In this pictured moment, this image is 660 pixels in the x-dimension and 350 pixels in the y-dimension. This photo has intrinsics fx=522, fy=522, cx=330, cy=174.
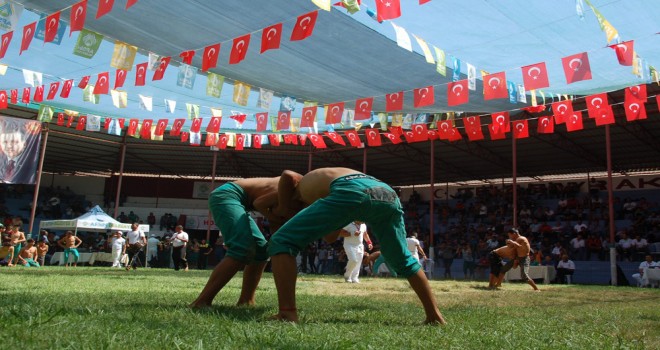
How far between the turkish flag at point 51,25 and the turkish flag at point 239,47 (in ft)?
10.1

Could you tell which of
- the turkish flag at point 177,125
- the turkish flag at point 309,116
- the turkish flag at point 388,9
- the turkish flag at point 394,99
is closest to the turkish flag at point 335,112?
the turkish flag at point 309,116

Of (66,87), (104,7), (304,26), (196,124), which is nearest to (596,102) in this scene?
(304,26)

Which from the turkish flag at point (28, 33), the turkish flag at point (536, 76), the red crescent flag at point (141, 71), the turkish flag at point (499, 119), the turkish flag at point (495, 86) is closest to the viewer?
the turkish flag at point (28, 33)

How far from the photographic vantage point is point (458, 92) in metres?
11.7

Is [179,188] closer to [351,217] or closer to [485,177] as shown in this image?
[485,177]

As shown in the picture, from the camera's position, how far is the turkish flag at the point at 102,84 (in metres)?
12.2

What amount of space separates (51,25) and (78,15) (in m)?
1.06

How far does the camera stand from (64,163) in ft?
106

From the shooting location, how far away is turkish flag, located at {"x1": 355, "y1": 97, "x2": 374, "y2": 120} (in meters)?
13.5

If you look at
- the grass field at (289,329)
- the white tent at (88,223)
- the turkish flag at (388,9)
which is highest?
the turkish flag at (388,9)

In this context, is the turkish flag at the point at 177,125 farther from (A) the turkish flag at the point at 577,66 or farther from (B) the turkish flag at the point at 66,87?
(A) the turkish flag at the point at 577,66


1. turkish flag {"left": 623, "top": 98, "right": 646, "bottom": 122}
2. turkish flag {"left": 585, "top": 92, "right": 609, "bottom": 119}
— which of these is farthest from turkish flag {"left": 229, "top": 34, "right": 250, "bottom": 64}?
turkish flag {"left": 623, "top": 98, "right": 646, "bottom": 122}

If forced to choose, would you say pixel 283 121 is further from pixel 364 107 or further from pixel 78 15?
pixel 78 15

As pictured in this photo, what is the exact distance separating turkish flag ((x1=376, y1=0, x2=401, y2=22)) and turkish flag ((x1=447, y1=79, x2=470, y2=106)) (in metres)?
4.77
